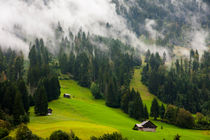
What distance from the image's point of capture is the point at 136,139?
160 feet

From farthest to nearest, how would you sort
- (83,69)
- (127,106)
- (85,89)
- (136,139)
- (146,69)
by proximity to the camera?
(146,69) → (83,69) → (85,89) → (127,106) → (136,139)

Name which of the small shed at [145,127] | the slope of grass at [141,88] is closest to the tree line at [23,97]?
the small shed at [145,127]

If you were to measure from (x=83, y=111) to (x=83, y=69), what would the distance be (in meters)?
66.7

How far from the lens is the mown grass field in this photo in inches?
1911

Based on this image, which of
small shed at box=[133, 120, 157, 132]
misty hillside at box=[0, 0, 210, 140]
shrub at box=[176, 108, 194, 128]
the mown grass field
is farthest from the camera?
shrub at box=[176, 108, 194, 128]

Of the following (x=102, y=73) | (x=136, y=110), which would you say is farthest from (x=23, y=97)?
(x=102, y=73)

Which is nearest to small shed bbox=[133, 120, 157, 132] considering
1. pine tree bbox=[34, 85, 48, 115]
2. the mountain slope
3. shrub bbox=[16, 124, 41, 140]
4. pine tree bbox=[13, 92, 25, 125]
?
the mountain slope

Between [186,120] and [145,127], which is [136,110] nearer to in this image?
[186,120]

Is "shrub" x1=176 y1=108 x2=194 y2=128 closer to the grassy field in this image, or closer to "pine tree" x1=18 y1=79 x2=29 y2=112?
the grassy field

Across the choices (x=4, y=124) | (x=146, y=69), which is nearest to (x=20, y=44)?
(x=146, y=69)

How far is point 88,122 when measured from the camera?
202ft

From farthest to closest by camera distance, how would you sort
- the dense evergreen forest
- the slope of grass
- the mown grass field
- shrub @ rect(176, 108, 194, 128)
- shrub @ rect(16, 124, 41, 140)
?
the slope of grass < the dense evergreen forest < shrub @ rect(176, 108, 194, 128) < the mown grass field < shrub @ rect(16, 124, 41, 140)

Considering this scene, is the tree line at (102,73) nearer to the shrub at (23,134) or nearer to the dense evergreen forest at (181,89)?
the dense evergreen forest at (181,89)

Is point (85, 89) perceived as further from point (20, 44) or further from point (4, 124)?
point (20, 44)
